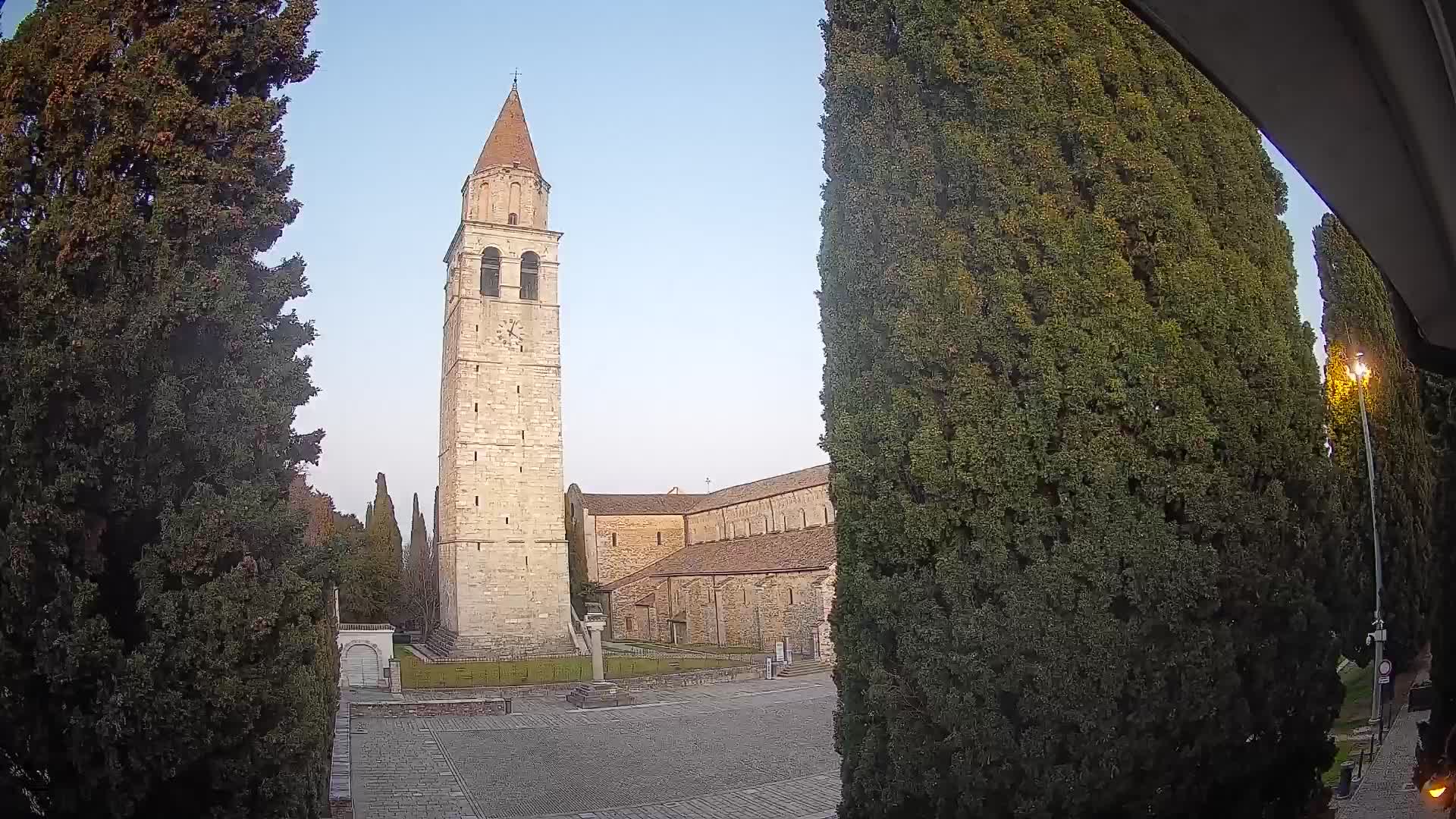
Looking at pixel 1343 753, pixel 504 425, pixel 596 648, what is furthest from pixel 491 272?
pixel 1343 753

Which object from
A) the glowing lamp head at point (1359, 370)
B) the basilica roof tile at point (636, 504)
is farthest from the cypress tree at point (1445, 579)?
the basilica roof tile at point (636, 504)

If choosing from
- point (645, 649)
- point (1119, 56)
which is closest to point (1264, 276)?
point (1119, 56)

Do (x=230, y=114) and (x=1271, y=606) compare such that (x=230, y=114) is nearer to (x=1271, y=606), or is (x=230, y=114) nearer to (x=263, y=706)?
(x=263, y=706)

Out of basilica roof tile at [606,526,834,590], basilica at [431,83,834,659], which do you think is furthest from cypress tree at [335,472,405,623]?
basilica roof tile at [606,526,834,590]

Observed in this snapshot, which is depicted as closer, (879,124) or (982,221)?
(982,221)

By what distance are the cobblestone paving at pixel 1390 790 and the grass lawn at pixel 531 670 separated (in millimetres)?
20337

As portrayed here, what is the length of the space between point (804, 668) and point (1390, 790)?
22180 millimetres

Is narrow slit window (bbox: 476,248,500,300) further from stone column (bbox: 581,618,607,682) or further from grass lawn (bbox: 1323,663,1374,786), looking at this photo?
grass lawn (bbox: 1323,663,1374,786)

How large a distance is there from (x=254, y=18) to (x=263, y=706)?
4.59 meters

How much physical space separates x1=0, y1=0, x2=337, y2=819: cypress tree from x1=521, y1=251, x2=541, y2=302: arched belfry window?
1219 inches

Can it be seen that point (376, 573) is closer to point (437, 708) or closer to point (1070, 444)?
point (437, 708)

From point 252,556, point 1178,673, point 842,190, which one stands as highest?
point 842,190

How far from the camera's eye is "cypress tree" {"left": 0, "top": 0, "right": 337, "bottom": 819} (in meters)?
4.71

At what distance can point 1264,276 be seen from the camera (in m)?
6.54
